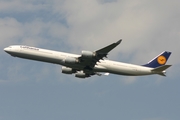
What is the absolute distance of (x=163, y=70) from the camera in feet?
284

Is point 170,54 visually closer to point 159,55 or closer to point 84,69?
point 159,55

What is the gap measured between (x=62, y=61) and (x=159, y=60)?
74.2ft

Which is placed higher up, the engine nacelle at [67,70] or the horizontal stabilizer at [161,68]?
the engine nacelle at [67,70]

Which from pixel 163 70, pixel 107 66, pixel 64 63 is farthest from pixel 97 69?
pixel 163 70

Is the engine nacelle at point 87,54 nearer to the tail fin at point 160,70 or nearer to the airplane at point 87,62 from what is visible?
the airplane at point 87,62

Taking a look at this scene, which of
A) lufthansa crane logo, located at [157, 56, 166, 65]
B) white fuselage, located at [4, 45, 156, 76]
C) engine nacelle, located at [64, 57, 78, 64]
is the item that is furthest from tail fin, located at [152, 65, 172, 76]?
engine nacelle, located at [64, 57, 78, 64]

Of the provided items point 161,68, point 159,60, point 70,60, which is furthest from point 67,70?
point 159,60

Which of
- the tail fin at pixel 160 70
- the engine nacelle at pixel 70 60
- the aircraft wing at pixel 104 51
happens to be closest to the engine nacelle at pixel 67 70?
the engine nacelle at pixel 70 60

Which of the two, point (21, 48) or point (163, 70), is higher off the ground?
point (21, 48)

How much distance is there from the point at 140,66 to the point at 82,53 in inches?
556

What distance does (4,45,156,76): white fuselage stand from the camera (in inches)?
3268

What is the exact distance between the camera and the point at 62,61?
8262 cm

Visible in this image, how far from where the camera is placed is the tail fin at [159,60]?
9194 cm

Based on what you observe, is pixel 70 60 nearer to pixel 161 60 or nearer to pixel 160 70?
pixel 160 70
